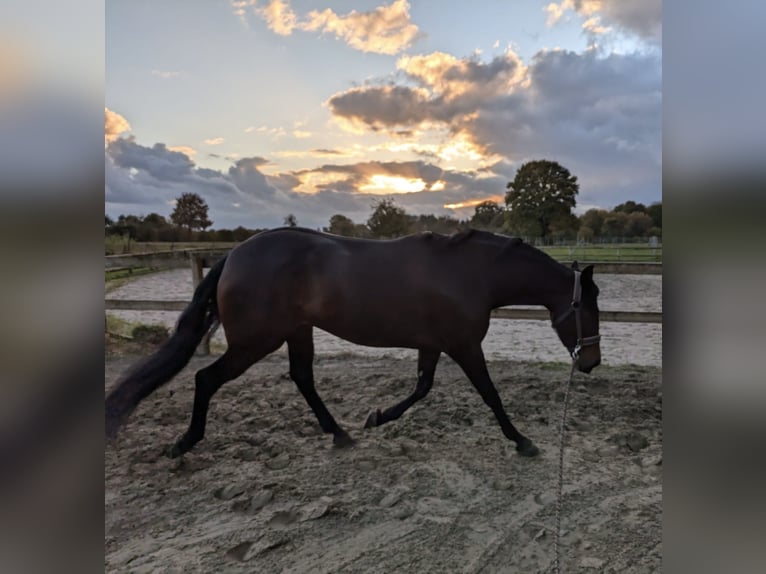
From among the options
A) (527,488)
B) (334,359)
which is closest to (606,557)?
(527,488)

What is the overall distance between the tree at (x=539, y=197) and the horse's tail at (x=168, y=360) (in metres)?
16.4

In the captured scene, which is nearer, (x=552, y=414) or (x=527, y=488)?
(x=527, y=488)

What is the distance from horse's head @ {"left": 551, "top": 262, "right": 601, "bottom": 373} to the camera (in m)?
2.96

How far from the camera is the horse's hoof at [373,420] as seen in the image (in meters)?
3.45

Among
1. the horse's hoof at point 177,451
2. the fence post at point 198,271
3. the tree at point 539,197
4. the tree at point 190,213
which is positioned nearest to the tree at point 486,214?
the tree at point 539,197

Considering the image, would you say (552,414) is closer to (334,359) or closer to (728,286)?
(334,359)

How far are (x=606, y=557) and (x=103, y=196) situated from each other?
238 centimetres

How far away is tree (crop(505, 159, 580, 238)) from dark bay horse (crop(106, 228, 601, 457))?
51.7 ft

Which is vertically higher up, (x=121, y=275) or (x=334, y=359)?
(x=121, y=275)

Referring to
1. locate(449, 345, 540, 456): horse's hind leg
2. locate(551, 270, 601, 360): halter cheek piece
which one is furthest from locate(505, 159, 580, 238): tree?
locate(449, 345, 540, 456): horse's hind leg

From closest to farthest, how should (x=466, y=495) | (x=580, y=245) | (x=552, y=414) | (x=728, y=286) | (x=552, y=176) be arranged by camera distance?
1. (x=728, y=286)
2. (x=466, y=495)
3. (x=552, y=414)
4. (x=580, y=245)
5. (x=552, y=176)

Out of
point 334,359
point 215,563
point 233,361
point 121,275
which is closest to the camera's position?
point 215,563

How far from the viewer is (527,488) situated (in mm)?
2678

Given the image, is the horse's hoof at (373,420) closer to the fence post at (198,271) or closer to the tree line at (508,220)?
the tree line at (508,220)
